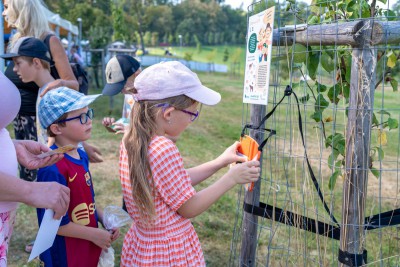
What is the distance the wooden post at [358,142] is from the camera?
1587mm

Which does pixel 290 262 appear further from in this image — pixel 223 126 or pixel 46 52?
pixel 223 126

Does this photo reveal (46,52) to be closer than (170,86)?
No

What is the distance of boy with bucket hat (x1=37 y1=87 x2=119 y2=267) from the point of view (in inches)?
68.2

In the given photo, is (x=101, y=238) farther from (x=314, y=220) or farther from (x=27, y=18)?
(x=27, y=18)

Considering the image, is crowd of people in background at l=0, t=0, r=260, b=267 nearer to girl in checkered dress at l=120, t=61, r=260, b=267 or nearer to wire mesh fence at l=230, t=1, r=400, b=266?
girl in checkered dress at l=120, t=61, r=260, b=267

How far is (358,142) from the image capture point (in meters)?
1.65

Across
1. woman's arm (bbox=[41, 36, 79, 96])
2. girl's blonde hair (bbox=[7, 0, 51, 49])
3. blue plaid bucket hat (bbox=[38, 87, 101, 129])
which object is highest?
girl's blonde hair (bbox=[7, 0, 51, 49])

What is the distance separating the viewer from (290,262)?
2.52 metres

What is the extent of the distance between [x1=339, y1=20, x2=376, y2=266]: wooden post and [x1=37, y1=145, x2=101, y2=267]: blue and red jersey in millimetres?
1029

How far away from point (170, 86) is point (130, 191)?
0.42 metres

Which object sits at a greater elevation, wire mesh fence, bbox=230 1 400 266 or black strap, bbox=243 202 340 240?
wire mesh fence, bbox=230 1 400 266

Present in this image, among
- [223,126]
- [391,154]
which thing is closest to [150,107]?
[391,154]

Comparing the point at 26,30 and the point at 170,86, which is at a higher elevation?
the point at 26,30

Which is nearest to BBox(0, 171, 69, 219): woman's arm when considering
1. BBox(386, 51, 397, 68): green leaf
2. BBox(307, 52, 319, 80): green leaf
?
BBox(307, 52, 319, 80): green leaf
